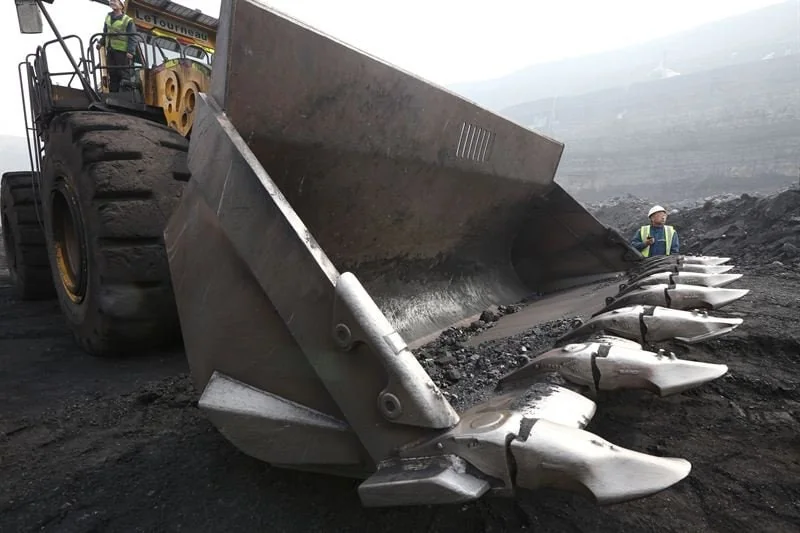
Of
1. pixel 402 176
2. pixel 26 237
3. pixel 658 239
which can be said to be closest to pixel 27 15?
pixel 26 237

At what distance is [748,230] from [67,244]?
698 cm

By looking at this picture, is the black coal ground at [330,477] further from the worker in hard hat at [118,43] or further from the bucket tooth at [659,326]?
the worker in hard hat at [118,43]

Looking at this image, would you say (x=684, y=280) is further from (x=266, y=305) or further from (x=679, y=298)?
(x=266, y=305)

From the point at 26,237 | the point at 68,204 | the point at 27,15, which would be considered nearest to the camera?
the point at 68,204

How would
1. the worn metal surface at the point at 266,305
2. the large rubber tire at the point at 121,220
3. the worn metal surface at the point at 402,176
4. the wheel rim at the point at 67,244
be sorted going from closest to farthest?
the worn metal surface at the point at 266,305 → the worn metal surface at the point at 402,176 → the large rubber tire at the point at 121,220 → the wheel rim at the point at 67,244

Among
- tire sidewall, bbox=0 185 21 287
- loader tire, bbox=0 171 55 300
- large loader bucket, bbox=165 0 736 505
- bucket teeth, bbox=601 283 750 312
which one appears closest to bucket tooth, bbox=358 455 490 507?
large loader bucket, bbox=165 0 736 505

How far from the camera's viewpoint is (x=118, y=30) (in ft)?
13.0

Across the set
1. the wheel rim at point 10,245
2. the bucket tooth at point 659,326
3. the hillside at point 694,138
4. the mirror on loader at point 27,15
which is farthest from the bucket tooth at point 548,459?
the hillside at point 694,138

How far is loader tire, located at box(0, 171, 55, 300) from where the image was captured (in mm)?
4461

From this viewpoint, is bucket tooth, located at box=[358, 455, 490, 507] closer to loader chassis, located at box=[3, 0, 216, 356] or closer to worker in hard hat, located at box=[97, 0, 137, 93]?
loader chassis, located at box=[3, 0, 216, 356]

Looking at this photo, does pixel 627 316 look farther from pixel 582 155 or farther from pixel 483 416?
pixel 582 155

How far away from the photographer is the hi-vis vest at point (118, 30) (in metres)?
3.87

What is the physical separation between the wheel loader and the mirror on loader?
0.06ft

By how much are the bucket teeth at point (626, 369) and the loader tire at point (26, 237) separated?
4.62 metres
